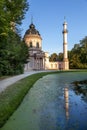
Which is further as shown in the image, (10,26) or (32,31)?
(32,31)

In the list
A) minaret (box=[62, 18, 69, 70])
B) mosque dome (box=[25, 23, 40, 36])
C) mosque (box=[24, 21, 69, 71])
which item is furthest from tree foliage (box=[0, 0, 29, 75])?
minaret (box=[62, 18, 69, 70])

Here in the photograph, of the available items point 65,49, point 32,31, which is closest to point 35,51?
point 32,31

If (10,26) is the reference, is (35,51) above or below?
above

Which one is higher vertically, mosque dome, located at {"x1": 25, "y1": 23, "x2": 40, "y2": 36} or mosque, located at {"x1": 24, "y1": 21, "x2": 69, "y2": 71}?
mosque dome, located at {"x1": 25, "y1": 23, "x2": 40, "y2": 36}

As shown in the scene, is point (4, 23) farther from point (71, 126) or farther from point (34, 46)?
point (34, 46)

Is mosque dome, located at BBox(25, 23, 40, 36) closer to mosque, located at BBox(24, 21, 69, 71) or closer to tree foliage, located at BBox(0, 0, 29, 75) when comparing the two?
mosque, located at BBox(24, 21, 69, 71)

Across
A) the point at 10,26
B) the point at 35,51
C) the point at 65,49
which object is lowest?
the point at 10,26

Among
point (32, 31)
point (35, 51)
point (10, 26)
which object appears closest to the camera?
point (10, 26)

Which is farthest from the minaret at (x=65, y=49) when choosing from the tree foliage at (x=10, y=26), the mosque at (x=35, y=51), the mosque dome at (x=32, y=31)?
the tree foliage at (x=10, y=26)

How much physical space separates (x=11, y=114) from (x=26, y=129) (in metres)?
2.56

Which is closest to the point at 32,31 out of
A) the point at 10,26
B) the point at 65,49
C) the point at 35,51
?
the point at 35,51

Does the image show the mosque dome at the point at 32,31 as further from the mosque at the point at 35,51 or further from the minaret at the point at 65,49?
the minaret at the point at 65,49

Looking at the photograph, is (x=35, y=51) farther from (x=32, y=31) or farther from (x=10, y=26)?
(x=10, y=26)

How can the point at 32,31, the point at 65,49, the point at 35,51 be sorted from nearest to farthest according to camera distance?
the point at 35,51, the point at 32,31, the point at 65,49
